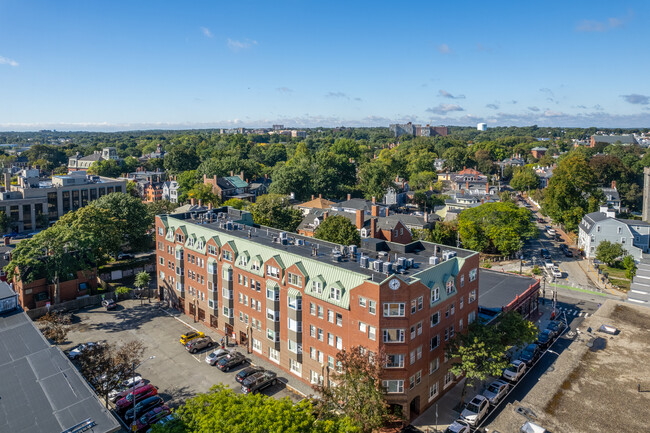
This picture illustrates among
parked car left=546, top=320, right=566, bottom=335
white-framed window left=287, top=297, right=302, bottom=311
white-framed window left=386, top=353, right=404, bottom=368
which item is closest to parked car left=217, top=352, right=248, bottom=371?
white-framed window left=287, top=297, right=302, bottom=311

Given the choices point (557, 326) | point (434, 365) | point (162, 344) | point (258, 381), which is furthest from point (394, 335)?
point (557, 326)

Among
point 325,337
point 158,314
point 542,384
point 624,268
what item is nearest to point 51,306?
point 158,314

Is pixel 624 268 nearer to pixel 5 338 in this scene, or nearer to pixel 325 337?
pixel 325 337

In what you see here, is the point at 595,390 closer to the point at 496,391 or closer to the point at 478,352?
the point at 496,391

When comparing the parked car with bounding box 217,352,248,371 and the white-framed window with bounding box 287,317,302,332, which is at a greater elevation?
the white-framed window with bounding box 287,317,302,332

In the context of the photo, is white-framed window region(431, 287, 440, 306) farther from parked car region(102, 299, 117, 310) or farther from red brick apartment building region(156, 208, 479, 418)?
parked car region(102, 299, 117, 310)

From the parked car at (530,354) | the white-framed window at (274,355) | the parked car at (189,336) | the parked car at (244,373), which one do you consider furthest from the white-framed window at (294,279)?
the parked car at (530,354)
